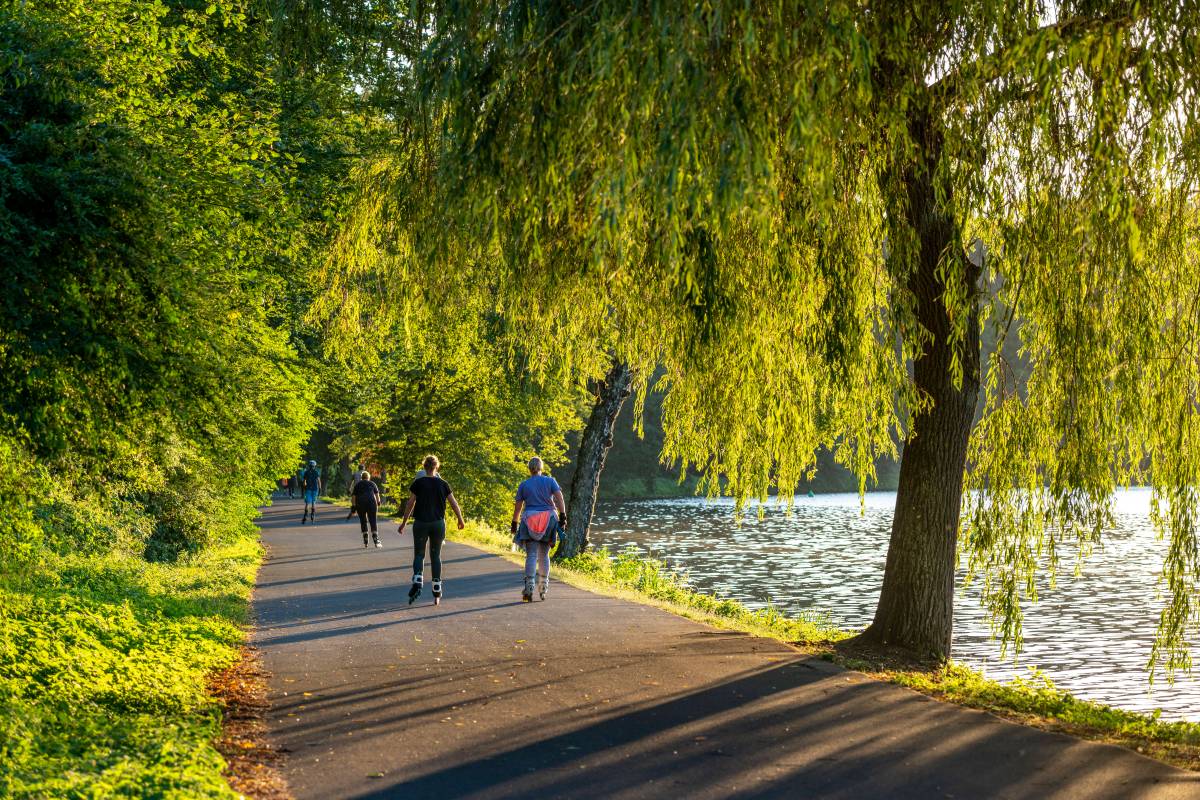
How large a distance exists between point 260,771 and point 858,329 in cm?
597

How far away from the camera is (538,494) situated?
51.1 ft

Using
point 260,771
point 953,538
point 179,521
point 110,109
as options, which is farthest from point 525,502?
point 179,521

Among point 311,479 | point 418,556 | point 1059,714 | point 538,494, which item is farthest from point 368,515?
point 1059,714

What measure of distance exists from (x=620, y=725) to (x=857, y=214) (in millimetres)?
5303

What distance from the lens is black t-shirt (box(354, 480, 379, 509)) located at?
2664 centimetres

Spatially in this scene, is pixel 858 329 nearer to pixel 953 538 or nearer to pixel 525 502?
pixel 953 538

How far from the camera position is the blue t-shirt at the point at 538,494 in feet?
51.0

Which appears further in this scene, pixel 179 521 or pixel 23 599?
pixel 179 521

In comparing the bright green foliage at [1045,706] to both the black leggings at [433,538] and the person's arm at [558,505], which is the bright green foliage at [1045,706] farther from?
the black leggings at [433,538]

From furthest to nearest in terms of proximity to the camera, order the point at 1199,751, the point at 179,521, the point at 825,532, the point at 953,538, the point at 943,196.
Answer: the point at 825,532 → the point at 179,521 → the point at 953,538 → the point at 943,196 → the point at 1199,751

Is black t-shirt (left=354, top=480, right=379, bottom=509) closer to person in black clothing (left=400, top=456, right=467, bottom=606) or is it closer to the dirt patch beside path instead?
person in black clothing (left=400, top=456, right=467, bottom=606)

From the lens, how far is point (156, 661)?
33.2 feet

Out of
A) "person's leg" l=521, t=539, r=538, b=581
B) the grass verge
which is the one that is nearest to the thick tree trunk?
the grass verge

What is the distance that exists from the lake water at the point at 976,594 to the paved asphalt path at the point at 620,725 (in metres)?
2.47
